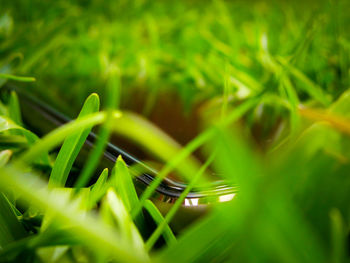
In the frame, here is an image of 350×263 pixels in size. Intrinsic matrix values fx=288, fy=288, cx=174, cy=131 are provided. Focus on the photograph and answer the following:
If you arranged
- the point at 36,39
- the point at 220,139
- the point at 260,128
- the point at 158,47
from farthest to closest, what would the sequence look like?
1. the point at 158,47
2. the point at 36,39
3. the point at 260,128
4. the point at 220,139

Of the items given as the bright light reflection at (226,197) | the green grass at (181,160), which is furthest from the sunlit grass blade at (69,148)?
the bright light reflection at (226,197)

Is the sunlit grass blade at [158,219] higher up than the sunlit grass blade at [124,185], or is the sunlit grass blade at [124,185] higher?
the sunlit grass blade at [124,185]

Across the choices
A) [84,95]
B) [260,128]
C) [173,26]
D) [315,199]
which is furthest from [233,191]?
[173,26]

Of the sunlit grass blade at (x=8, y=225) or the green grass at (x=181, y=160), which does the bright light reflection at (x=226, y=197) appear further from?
the sunlit grass blade at (x=8, y=225)

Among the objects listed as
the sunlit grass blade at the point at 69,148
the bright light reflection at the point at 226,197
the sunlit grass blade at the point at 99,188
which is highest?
the sunlit grass blade at the point at 69,148

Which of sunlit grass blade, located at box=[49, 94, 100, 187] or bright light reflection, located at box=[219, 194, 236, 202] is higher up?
sunlit grass blade, located at box=[49, 94, 100, 187]

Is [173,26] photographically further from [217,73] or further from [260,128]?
[260,128]

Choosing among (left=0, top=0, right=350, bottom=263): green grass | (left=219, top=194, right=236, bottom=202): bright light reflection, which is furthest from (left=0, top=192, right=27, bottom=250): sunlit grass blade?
Answer: (left=219, top=194, right=236, bottom=202): bright light reflection

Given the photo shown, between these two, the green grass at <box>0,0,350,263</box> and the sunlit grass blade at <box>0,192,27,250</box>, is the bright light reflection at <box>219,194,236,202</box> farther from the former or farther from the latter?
the sunlit grass blade at <box>0,192,27,250</box>
